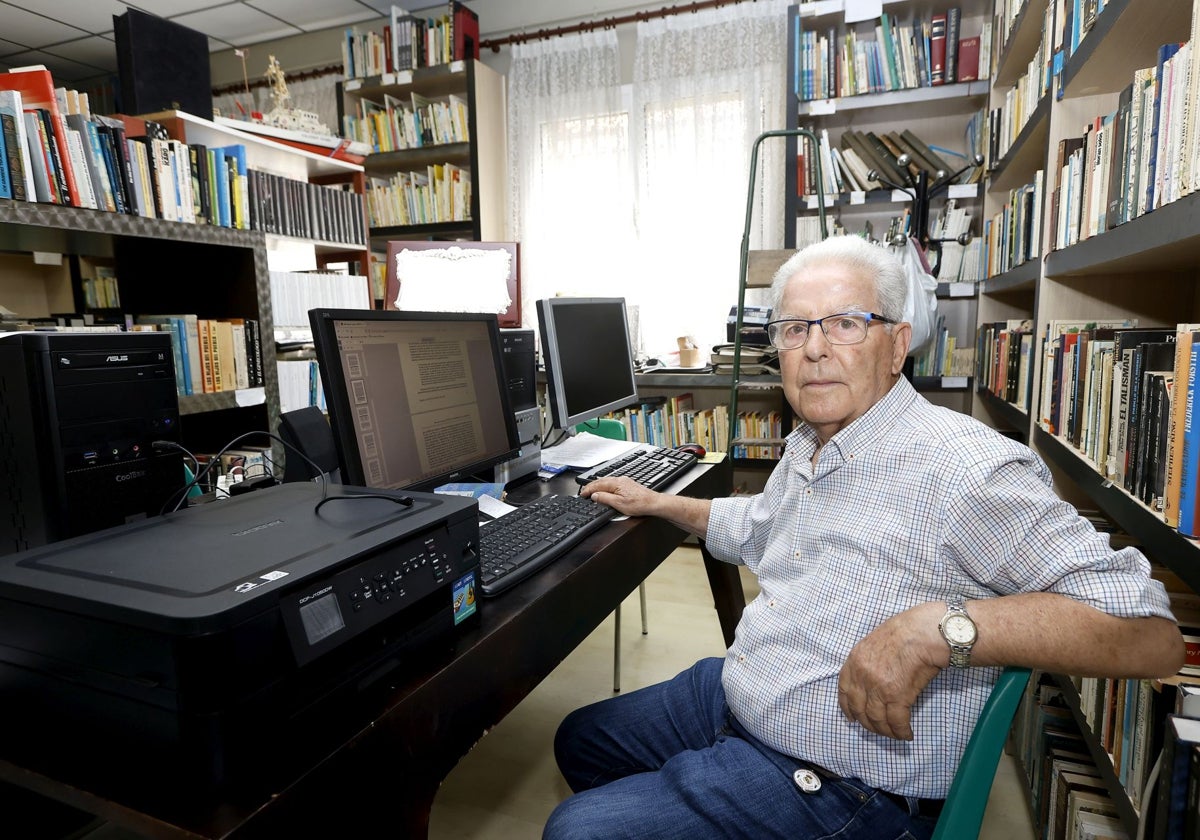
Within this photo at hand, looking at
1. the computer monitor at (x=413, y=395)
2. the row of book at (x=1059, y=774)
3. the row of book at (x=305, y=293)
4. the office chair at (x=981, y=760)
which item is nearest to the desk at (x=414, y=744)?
the computer monitor at (x=413, y=395)

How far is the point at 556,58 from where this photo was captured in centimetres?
405

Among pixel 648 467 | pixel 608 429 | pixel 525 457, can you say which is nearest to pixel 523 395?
pixel 525 457

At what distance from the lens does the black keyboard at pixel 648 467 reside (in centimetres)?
154

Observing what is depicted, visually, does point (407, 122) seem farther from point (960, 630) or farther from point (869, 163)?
point (960, 630)

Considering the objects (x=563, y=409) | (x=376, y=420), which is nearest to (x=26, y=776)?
(x=376, y=420)

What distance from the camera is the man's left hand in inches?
30.5

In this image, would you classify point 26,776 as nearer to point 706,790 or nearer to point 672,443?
point 706,790

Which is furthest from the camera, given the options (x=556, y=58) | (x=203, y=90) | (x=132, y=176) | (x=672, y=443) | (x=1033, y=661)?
(x=556, y=58)

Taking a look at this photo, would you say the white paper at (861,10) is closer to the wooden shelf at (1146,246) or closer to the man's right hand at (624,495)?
the wooden shelf at (1146,246)

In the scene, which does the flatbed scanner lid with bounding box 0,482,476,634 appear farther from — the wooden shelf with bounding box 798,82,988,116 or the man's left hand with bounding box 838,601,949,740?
the wooden shelf with bounding box 798,82,988,116

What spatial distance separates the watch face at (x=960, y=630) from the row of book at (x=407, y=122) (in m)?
3.99

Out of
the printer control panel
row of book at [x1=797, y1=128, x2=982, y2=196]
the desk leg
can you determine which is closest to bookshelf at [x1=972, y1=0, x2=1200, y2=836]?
row of book at [x1=797, y1=128, x2=982, y2=196]

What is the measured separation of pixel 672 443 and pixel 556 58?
239cm

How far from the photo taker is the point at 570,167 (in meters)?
4.12
